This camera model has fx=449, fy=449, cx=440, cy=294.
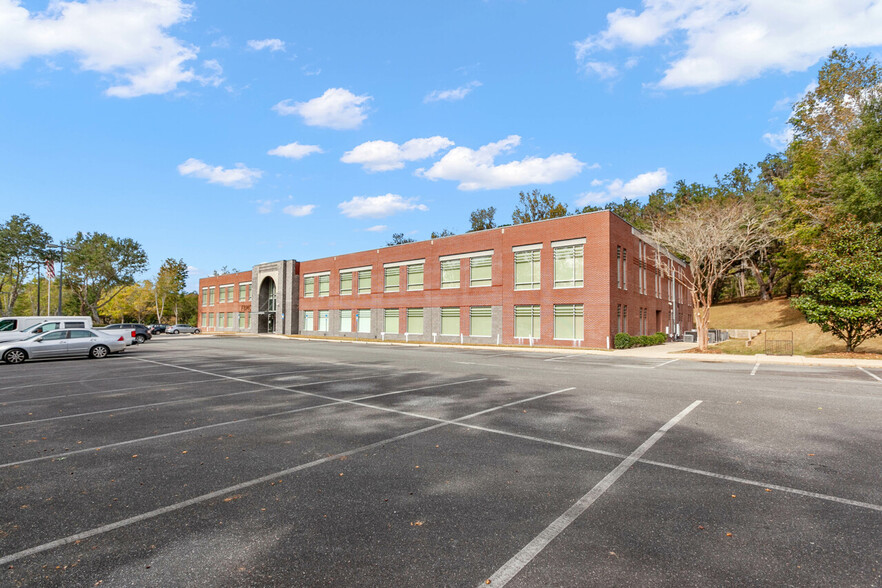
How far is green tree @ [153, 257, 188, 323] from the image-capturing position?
255ft

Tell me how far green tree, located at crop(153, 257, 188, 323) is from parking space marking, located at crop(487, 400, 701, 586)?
8699cm

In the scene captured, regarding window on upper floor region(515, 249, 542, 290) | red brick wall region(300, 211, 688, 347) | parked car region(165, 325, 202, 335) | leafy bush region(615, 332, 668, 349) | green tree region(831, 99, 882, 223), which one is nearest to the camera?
green tree region(831, 99, 882, 223)

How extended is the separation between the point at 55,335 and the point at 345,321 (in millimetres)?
30655

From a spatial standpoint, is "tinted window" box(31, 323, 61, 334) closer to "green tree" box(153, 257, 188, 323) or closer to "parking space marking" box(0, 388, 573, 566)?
"parking space marking" box(0, 388, 573, 566)

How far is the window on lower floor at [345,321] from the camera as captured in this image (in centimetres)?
4997

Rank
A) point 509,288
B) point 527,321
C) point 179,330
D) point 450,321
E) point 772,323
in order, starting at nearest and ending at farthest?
1. point 527,321
2. point 509,288
3. point 450,321
4. point 772,323
5. point 179,330

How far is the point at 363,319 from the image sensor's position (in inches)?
1900

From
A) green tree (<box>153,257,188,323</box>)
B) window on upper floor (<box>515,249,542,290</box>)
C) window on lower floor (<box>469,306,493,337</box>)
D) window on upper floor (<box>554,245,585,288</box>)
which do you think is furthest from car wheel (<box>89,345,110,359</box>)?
green tree (<box>153,257,188,323</box>)

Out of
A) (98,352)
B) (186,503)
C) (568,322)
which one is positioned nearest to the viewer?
(186,503)

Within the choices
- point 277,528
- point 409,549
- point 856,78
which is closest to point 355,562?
point 409,549

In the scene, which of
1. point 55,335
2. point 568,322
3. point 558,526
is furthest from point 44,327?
point 568,322

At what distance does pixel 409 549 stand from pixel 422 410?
5.45 meters

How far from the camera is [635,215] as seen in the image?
66438 mm

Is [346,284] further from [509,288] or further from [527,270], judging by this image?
[527,270]
